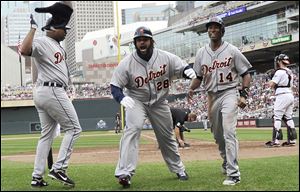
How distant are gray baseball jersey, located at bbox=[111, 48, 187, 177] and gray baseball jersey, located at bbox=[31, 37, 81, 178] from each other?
26.3 inches

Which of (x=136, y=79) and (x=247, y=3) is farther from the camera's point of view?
(x=247, y=3)

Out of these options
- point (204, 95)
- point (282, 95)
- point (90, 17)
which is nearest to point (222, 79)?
point (282, 95)

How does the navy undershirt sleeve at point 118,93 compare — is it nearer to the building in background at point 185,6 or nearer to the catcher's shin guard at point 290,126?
the catcher's shin guard at point 290,126

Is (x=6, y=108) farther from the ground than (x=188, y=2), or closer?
closer

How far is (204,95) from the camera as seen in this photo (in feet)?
133

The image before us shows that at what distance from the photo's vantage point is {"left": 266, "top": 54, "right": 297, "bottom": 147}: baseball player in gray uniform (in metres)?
10.8

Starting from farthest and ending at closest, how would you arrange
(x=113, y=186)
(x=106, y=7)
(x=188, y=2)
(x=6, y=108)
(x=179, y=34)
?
(x=188, y=2)
(x=179, y=34)
(x=6, y=108)
(x=106, y=7)
(x=113, y=186)

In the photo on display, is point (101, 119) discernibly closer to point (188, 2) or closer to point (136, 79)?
point (136, 79)

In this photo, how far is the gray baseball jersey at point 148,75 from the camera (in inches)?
230

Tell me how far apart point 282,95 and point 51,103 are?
683 cm

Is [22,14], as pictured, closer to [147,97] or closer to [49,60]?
[49,60]

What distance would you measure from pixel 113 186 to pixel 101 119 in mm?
44498

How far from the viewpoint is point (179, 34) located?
67375 mm

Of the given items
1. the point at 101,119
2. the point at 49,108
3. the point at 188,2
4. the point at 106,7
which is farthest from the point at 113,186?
the point at 188,2
